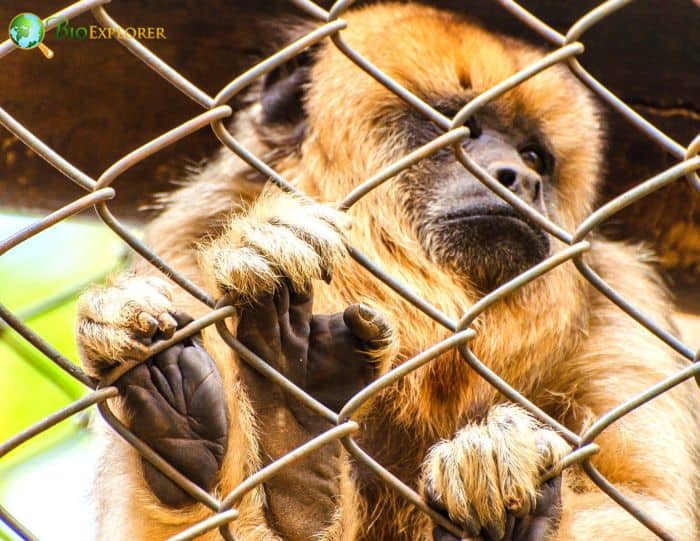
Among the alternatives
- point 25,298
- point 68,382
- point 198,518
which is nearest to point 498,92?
point 198,518

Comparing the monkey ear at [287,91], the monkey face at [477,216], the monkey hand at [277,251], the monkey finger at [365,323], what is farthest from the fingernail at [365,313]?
the monkey ear at [287,91]

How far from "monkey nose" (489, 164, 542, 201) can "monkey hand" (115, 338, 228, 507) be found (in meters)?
1.45

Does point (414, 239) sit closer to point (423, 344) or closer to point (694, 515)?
point (423, 344)

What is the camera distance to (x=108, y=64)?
3764 millimetres

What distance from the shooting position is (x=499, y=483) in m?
2.44

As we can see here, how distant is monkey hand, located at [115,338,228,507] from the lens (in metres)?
2.23

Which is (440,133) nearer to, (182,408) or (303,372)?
(303,372)

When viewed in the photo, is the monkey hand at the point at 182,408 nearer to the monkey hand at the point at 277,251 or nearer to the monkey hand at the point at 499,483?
the monkey hand at the point at 277,251

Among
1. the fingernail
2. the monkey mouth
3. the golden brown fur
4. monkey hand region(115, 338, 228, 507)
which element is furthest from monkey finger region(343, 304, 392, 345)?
the monkey mouth

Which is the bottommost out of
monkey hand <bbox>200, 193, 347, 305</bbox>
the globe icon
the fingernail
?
the fingernail

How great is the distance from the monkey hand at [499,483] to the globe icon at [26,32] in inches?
49.5

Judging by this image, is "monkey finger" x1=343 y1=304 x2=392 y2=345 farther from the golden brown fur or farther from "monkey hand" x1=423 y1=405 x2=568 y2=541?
the golden brown fur

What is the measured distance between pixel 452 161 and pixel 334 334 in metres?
1.29

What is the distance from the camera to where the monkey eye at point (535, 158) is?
12.8ft
